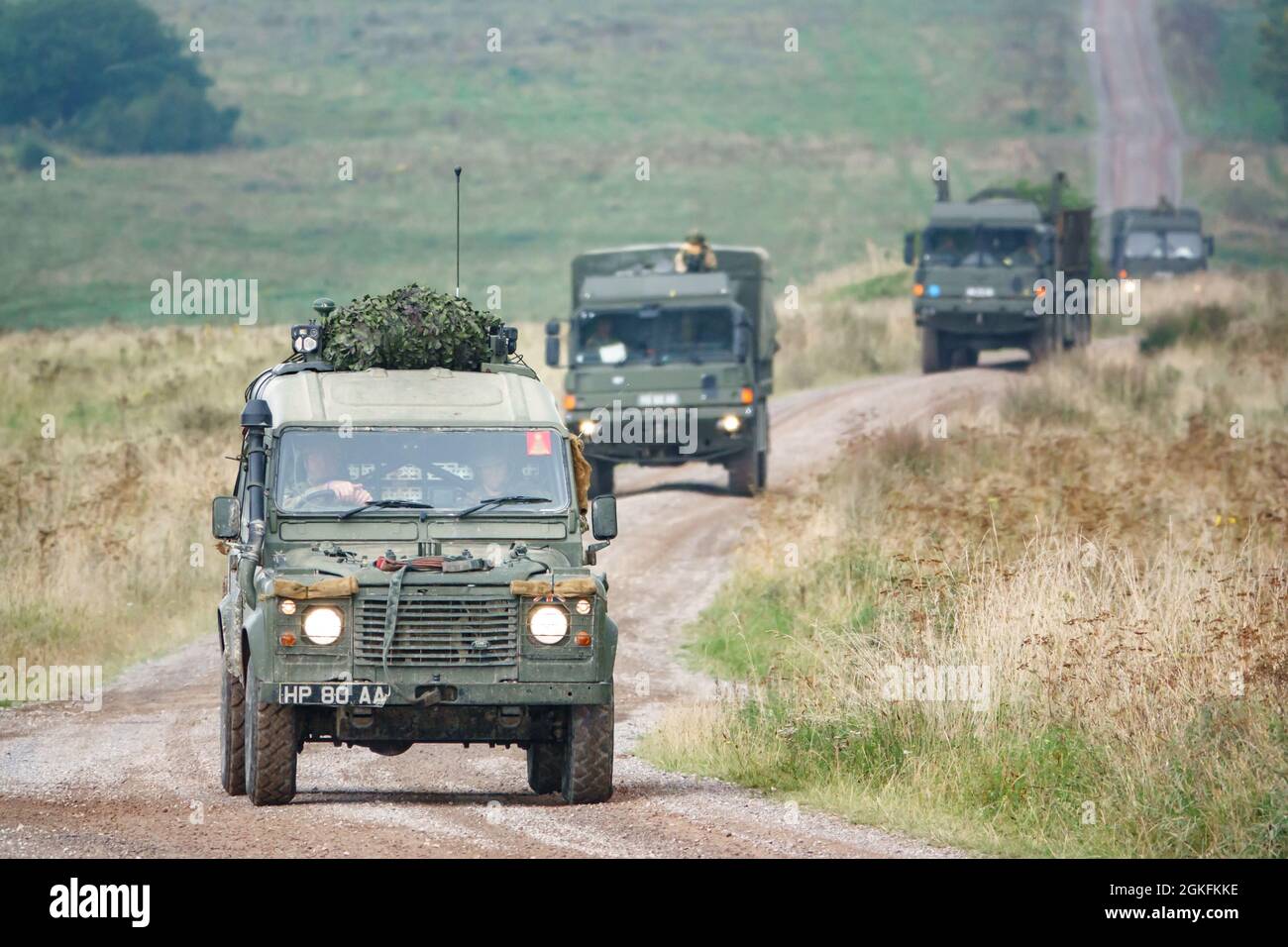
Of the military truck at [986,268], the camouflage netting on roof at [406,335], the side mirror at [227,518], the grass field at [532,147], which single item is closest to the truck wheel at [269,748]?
the side mirror at [227,518]

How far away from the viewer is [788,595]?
59.5 ft

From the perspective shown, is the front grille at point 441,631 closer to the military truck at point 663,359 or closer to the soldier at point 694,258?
the military truck at point 663,359

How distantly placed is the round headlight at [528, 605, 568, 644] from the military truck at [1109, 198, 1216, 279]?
43.6m

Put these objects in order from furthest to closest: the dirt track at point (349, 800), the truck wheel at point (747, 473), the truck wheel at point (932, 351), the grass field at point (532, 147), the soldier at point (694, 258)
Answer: the grass field at point (532, 147), the truck wheel at point (932, 351), the truck wheel at point (747, 473), the soldier at point (694, 258), the dirt track at point (349, 800)

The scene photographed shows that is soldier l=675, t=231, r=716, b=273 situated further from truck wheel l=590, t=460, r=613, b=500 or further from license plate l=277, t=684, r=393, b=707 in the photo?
license plate l=277, t=684, r=393, b=707

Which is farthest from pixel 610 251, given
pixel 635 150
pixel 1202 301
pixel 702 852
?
pixel 635 150

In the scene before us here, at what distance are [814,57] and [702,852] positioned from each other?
9414cm

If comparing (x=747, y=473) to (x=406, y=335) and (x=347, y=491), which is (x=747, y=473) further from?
(x=347, y=491)

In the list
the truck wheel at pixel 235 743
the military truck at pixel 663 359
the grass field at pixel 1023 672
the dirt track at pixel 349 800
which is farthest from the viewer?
the military truck at pixel 663 359

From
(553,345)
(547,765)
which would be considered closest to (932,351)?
(553,345)

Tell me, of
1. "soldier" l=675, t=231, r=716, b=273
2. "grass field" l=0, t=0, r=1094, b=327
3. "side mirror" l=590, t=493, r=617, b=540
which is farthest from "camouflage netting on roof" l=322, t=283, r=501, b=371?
"grass field" l=0, t=0, r=1094, b=327

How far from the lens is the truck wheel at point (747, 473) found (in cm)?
2556

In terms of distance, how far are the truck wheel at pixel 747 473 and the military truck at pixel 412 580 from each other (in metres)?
13.7
